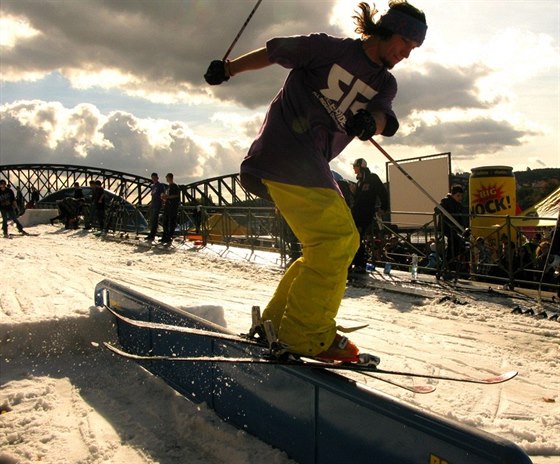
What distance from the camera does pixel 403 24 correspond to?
97.7 inches

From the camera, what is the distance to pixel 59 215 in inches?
1041

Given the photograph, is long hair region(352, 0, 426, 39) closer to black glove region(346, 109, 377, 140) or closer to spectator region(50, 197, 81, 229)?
black glove region(346, 109, 377, 140)

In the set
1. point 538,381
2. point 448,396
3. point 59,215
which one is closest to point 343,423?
point 448,396

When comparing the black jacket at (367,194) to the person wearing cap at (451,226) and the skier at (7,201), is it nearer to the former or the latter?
the person wearing cap at (451,226)

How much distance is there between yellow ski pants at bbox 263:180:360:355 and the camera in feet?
8.00

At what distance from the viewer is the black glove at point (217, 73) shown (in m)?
2.73

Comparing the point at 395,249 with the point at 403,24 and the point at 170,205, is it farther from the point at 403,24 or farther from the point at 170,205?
the point at 403,24

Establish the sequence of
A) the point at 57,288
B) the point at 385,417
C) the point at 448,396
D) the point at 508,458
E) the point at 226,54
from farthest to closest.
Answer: the point at 57,288 < the point at 448,396 < the point at 226,54 < the point at 385,417 < the point at 508,458

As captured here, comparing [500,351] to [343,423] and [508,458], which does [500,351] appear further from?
[508,458]

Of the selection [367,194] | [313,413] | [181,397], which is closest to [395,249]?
[367,194]

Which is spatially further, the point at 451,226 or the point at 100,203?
the point at 100,203

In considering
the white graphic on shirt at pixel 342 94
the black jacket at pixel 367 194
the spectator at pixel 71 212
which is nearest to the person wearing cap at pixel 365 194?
the black jacket at pixel 367 194

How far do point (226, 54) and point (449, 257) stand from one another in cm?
719

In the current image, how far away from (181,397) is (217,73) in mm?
1840
